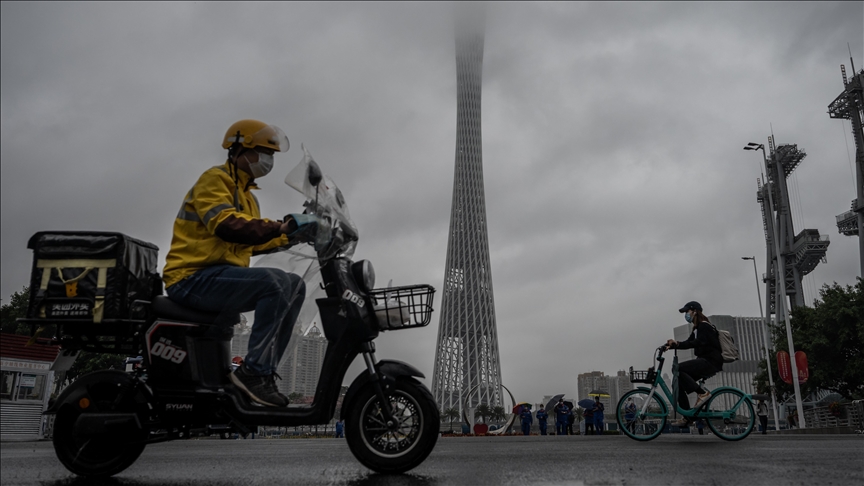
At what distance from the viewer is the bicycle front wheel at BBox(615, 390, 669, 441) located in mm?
6527

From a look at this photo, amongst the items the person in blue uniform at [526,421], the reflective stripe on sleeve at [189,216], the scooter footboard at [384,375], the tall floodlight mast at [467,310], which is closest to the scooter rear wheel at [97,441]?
the reflective stripe on sleeve at [189,216]

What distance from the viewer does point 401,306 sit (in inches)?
105

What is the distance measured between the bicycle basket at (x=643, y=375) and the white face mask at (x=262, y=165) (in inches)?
190

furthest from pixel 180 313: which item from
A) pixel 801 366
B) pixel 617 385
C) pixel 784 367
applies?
pixel 617 385

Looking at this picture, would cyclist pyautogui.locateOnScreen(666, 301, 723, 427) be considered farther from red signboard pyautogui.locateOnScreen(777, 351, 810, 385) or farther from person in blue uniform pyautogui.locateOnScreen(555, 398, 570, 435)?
red signboard pyautogui.locateOnScreen(777, 351, 810, 385)

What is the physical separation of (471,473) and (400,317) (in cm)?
70

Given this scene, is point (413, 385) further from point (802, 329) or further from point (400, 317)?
point (802, 329)

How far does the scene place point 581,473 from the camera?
267 cm

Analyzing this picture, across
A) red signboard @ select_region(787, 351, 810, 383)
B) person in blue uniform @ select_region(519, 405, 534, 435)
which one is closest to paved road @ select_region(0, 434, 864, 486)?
person in blue uniform @ select_region(519, 405, 534, 435)

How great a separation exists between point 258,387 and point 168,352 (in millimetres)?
386

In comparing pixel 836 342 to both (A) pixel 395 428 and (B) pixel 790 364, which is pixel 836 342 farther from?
(A) pixel 395 428

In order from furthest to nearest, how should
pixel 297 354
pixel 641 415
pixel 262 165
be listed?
pixel 641 415 < pixel 262 165 < pixel 297 354

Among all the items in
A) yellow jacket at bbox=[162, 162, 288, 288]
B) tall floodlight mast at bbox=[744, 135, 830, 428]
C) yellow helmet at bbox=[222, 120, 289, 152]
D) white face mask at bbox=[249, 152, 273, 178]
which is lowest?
yellow jacket at bbox=[162, 162, 288, 288]

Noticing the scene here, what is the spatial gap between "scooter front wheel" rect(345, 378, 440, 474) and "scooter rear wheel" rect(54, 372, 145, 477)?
0.86 m
